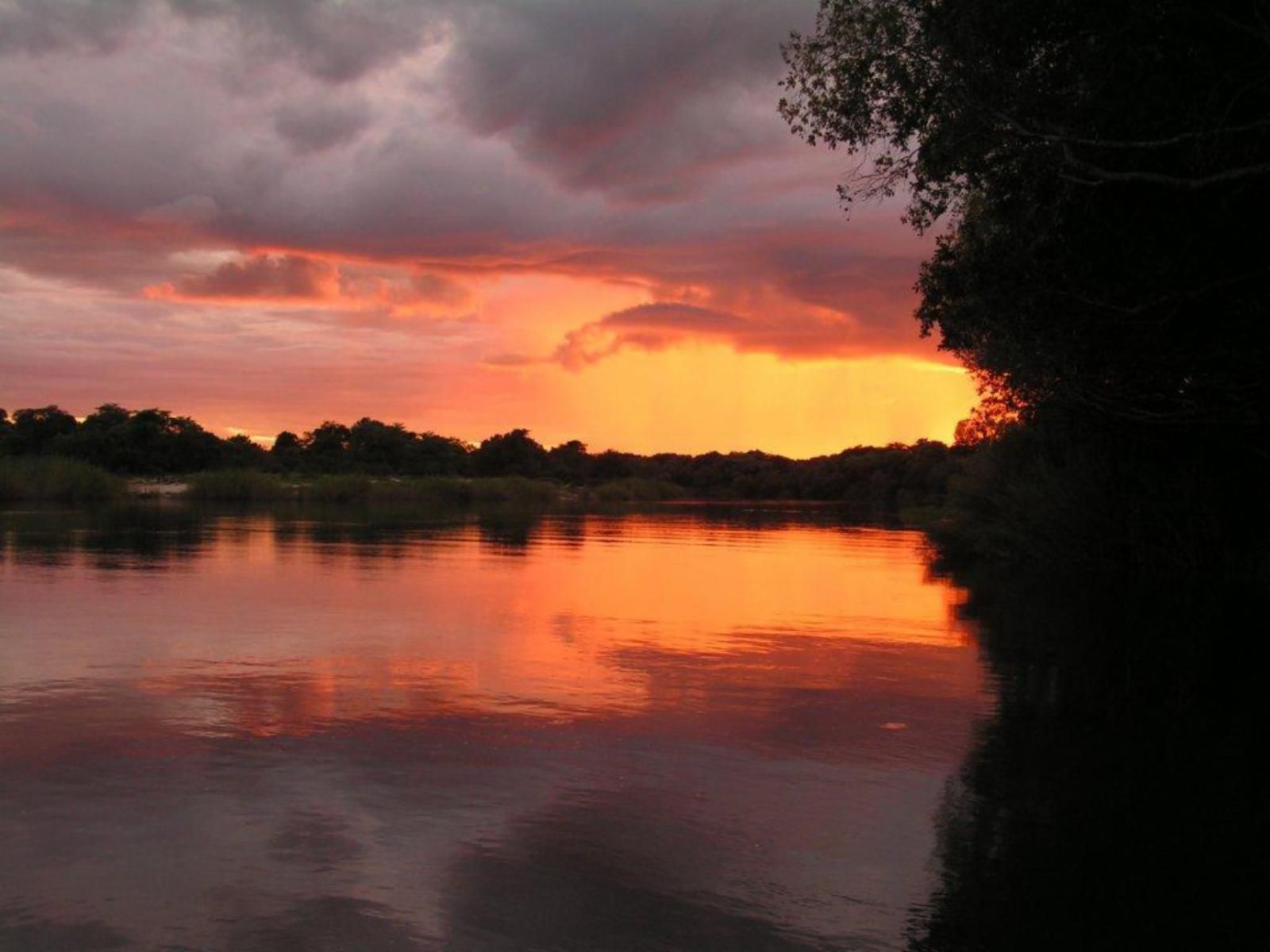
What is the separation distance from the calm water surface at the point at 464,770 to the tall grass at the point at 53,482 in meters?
45.5

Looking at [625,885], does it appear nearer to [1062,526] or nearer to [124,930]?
[124,930]

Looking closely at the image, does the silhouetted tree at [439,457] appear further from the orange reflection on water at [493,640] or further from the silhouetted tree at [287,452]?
the orange reflection on water at [493,640]

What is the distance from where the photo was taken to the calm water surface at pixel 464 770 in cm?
561

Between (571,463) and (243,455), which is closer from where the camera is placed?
(243,455)

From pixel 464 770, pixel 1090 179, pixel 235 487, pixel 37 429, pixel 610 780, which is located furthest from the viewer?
pixel 37 429

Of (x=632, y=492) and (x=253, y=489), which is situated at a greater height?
(x=632, y=492)

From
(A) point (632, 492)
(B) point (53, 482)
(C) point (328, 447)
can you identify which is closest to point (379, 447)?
(C) point (328, 447)

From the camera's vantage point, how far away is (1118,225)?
15047 mm

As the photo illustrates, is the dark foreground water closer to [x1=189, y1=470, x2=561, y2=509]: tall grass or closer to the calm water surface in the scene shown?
the calm water surface

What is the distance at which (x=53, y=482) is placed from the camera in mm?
59875

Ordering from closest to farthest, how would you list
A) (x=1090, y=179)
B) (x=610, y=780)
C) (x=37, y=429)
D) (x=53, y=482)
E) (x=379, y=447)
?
(x=610, y=780) → (x=1090, y=179) → (x=53, y=482) → (x=37, y=429) → (x=379, y=447)

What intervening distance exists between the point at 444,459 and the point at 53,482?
2735 inches

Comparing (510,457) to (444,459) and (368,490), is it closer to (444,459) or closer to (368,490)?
(444,459)

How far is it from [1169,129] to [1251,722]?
6.77 m
